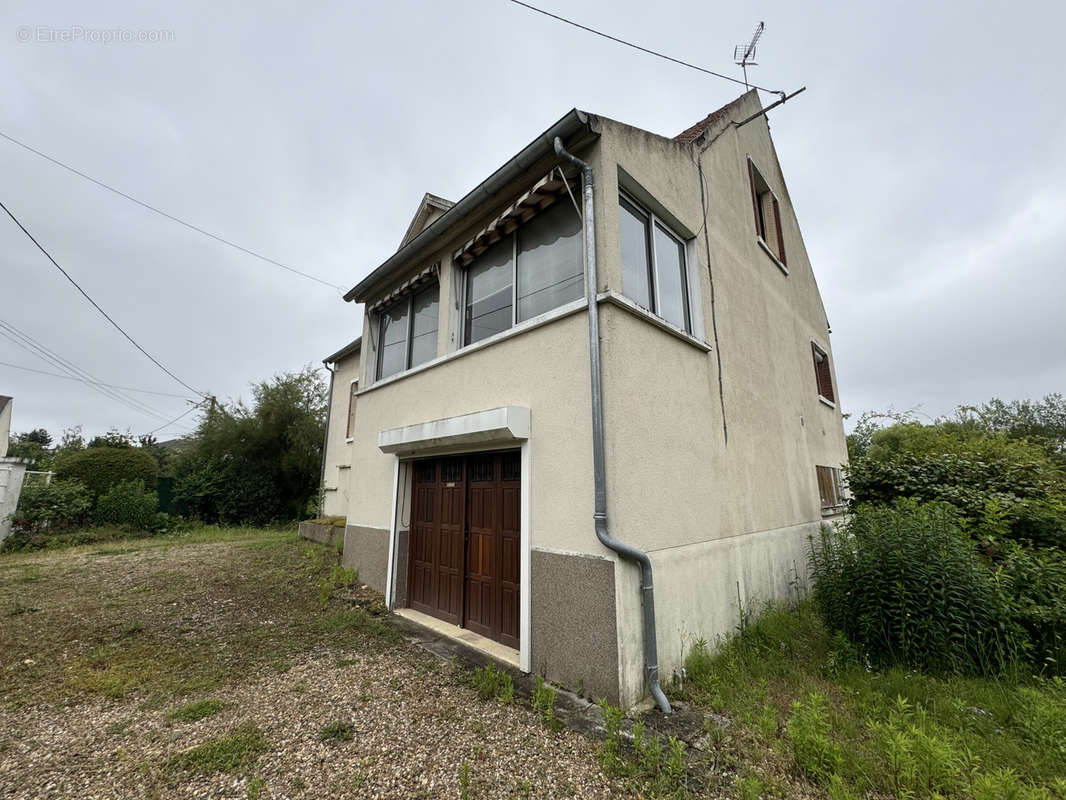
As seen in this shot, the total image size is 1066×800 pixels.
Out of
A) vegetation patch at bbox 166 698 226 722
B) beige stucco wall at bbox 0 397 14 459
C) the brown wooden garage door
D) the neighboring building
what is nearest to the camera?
vegetation patch at bbox 166 698 226 722

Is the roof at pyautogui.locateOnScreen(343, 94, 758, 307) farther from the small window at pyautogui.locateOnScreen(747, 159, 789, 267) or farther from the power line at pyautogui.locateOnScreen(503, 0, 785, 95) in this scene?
the small window at pyautogui.locateOnScreen(747, 159, 789, 267)

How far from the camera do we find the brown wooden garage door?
194 inches

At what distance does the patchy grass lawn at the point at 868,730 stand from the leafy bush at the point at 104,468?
62.4 feet

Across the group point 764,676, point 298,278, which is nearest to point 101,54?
point 298,278

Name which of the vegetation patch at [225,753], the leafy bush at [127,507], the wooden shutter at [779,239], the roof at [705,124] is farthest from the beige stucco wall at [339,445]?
the wooden shutter at [779,239]

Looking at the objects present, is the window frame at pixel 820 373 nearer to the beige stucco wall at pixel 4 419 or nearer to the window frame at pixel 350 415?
the window frame at pixel 350 415

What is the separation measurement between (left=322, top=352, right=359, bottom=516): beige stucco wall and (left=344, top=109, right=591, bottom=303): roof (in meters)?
6.73

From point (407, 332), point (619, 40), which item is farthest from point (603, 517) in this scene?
point (619, 40)

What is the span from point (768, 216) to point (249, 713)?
1154 centimetres

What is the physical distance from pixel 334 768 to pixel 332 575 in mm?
5347

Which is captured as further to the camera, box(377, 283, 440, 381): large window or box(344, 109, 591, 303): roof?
box(377, 283, 440, 381): large window

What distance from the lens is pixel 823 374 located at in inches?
408

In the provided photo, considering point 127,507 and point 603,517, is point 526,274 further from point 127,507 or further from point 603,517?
point 127,507

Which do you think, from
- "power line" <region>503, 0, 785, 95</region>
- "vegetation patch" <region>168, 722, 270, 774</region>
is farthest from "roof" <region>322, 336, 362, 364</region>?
"vegetation patch" <region>168, 722, 270, 774</region>
